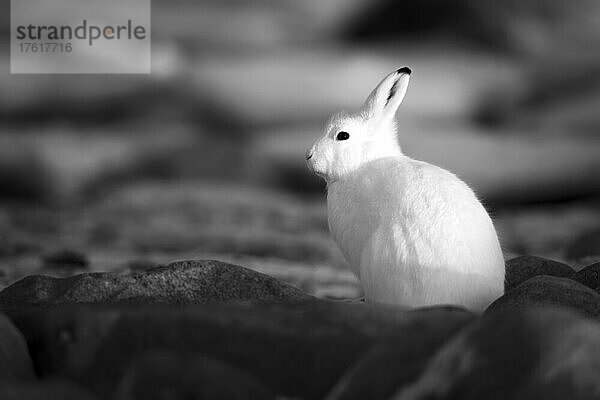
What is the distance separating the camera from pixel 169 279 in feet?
17.0

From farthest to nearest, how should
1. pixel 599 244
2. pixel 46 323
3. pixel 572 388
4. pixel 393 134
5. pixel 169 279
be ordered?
pixel 599 244
pixel 393 134
pixel 169 279
pixel 46 323
pixel 572 388

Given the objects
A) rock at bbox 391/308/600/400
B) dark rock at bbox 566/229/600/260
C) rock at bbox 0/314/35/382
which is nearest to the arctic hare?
rock at bbox 391/308/600/400

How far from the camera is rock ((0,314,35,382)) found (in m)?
3.06

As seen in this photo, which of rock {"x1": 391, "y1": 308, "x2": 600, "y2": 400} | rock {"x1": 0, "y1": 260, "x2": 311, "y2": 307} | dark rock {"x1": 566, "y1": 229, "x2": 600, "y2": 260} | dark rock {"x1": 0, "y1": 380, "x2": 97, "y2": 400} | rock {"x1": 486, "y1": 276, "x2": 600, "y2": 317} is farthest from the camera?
dark rock {"x1": 566, "y1": 229, "x2": 600, "y2": 260}

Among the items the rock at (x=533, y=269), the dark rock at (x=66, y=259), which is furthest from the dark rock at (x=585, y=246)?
the dark rock at (x=66, y=259)

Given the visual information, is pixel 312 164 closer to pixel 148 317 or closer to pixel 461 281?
pixel 461 281

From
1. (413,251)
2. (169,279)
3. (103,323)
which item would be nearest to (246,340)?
(103,323)

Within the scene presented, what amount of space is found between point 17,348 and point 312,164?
2904 mm

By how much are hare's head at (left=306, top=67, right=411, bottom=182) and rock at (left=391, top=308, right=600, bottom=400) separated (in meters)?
2.85

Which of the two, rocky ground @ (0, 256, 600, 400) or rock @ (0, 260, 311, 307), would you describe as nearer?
rocky ground @ (0, 256, 600, 400)

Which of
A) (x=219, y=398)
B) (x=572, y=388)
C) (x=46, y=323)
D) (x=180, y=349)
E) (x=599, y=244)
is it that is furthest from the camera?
(x=599, y=244)

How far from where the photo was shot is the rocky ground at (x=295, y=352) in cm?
256

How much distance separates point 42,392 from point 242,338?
0.80 meters

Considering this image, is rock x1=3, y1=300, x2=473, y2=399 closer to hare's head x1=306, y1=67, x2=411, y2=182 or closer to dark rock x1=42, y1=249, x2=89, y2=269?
hare's head x1=306, y1=67, x2=411, y2=182
